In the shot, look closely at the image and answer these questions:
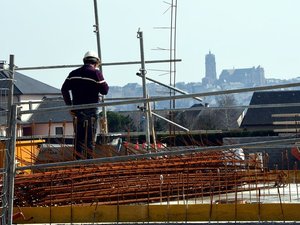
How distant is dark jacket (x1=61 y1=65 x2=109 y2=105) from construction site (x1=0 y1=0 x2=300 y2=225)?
2.29 ft

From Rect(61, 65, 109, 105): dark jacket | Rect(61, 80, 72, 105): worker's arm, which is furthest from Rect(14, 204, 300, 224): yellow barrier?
Rect(61, 80, 72, 105): worker's arm

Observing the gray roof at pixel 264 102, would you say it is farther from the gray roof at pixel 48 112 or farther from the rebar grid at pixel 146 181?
the rebar grid at pixel 146 181

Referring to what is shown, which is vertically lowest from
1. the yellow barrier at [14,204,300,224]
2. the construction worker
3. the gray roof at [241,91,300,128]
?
the yellow barrier at [14,204,300,224]

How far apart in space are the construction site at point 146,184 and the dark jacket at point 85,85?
0.70 m

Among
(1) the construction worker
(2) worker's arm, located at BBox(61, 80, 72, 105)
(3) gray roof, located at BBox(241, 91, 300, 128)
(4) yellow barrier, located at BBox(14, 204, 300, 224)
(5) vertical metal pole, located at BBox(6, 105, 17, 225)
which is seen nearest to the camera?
(5) vertical metal pole, located at BBox(6, 105, 17, 225)

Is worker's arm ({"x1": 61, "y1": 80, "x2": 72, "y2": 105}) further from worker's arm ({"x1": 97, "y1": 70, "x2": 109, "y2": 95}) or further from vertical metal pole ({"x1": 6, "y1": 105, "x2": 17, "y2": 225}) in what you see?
vertical metal pole ({"x1": 6, "y1": 105, "x2": 17, "y2": 225})

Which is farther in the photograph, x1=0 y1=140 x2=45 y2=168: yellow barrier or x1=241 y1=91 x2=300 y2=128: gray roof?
x1=241 y1=91 x2=300 y2=128: gray roof

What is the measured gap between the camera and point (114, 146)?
1185 centimetres

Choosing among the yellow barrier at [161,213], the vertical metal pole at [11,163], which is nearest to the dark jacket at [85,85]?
the yellow barrier at [161,213]

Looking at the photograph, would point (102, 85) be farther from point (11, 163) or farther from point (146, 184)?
point (11, 163)

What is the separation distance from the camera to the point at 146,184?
8.10 meters

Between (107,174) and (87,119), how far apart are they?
155 cm

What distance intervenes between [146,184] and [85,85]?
212 cm

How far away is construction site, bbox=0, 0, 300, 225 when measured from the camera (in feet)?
21.1
